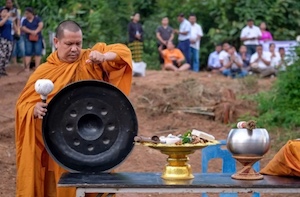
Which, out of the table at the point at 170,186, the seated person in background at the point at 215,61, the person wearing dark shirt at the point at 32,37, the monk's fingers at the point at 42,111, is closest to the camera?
the table at the point at 170,186

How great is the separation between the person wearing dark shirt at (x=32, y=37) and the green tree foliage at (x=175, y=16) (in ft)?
11.7

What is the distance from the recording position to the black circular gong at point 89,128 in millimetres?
5953

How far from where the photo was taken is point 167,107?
14.2 m

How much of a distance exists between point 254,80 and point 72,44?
11.3 metres

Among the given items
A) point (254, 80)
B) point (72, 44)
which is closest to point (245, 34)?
point (254, 80)

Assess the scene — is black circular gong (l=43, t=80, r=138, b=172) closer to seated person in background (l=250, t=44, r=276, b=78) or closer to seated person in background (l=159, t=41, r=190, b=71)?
seated person in background (l=250, t=44, r=276, b=78)

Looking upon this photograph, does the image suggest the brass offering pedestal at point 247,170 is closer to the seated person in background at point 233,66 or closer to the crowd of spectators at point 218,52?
the crowd of spectators at point 218,52

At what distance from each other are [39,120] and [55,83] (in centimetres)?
32

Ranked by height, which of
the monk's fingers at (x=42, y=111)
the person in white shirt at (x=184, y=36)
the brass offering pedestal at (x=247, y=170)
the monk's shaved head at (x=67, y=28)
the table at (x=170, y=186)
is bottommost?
the table at (x=170, y=186)

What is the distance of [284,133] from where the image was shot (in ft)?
40.6

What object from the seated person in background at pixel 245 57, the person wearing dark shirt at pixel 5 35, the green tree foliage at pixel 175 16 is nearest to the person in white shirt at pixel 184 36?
the green tree foliage at pixel 175 16

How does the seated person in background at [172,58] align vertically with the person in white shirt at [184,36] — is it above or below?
below

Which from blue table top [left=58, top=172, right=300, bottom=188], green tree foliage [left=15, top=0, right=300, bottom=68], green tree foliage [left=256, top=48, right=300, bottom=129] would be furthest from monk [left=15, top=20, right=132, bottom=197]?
green tree foliage [left=15, top=0, right=300, bottom=68]

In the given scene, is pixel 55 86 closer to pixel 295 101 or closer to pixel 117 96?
pixel 117 96
